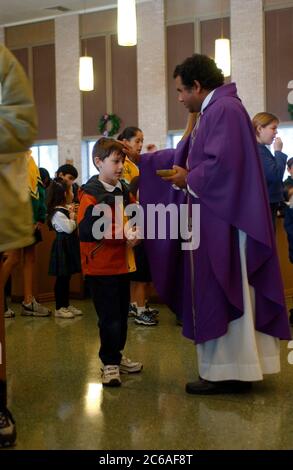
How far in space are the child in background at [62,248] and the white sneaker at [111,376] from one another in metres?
2.23

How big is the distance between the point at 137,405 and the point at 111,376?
0.39m

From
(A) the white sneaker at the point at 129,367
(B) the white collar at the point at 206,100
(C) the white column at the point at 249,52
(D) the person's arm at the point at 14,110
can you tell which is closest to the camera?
(D) the person's arm at the point at 14,110

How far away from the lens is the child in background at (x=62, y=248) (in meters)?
5.98

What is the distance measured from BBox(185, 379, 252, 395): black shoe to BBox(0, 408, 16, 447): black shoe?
3.40 ft

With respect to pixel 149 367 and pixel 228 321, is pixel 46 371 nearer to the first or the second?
pixel 149 367

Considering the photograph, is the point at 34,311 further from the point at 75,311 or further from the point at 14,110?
the point at 14,110

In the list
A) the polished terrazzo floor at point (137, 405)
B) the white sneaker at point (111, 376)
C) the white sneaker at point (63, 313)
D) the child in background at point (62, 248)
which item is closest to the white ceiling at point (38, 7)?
the child in background at point (62, 248)

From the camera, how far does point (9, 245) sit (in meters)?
2.67

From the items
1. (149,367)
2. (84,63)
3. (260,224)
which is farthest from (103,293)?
(84,63)

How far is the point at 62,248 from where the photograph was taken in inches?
242

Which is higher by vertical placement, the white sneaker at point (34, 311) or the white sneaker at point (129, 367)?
the white sneaker at point (129, 367)

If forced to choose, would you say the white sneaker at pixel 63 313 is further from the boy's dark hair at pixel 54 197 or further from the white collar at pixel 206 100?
the white collar at pixel 206 100

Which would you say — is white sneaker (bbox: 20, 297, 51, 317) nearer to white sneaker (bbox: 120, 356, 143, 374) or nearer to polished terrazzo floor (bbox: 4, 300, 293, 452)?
polished terrazzo floor (bbox: 4, 300, 293, 452)
